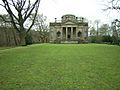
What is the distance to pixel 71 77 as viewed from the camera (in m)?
8.75

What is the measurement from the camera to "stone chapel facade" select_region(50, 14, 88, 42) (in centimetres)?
7019

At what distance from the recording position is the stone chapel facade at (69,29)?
7019 cm

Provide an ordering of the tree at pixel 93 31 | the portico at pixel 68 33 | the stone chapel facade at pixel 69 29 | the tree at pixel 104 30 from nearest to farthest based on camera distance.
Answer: the stone chapel facade at pixel 69 29 → the portico at pixel 68 33 → the tree at pixel 104 30 → the tree at pixel 93 31

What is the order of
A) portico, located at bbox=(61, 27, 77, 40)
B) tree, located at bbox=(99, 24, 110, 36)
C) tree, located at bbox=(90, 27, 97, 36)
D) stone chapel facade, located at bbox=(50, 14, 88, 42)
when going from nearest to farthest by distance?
stone chapel facade, located at bbox=(50, 14, 88, 42)
portico, located at bbox=(61, 27, 77, 40)
tree, located at bbox=(99, 24, 110, 36)
tree, located at bbox=(90, 27, 97, 36)

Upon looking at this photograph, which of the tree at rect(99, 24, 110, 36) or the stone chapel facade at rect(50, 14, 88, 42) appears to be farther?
the tree at rect(99, 24, 110, 36)

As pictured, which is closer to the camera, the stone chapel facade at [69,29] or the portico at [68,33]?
the stone chapel facade at [69,29]

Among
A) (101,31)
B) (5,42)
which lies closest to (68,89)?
(5,42)

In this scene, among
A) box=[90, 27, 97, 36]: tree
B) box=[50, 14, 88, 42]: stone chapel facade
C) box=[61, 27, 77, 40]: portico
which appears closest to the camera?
box=[50, 14, 88, 42]: stone chapel facade

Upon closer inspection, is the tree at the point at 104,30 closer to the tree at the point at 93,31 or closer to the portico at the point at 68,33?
the tree at the point at 93,31

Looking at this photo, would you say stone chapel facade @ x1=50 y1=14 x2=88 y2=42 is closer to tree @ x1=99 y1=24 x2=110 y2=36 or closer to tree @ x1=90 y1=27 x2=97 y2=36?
tree @ x1=90 y1=27 x2=97 y2=36

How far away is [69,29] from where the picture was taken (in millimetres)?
72812

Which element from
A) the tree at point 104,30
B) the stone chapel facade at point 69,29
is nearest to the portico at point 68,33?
the stone chapel facade at point 69,29

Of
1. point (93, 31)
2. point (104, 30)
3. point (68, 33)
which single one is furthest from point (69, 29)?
point (104, 30)

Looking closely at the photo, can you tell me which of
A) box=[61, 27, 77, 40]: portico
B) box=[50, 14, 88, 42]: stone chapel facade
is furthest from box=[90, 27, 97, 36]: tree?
box=[61, 27, 77, 40]: portico
